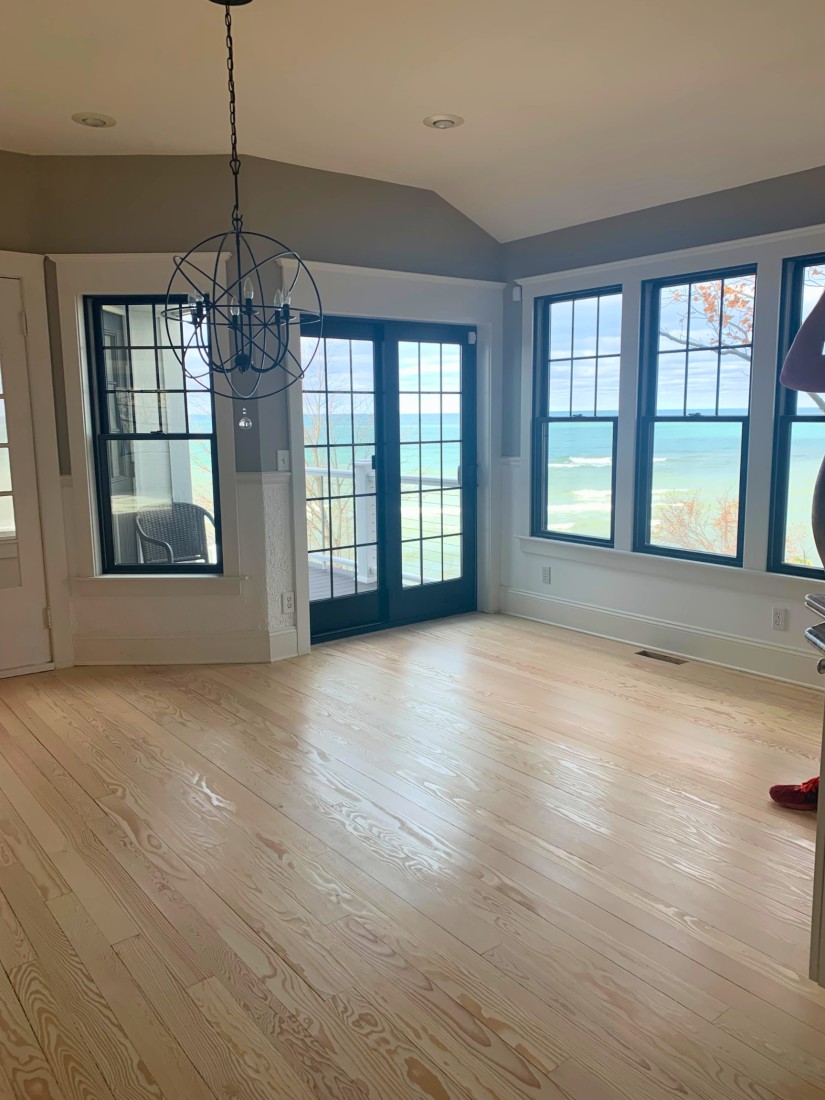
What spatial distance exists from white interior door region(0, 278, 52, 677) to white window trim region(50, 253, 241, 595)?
0.71 feet

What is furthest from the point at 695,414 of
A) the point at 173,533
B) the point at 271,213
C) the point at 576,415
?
the point at 173,533

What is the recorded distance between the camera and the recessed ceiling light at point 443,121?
A: 3.94m

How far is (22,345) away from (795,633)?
175 inches

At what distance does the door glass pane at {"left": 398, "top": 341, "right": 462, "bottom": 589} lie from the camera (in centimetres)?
546

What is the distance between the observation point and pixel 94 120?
3.89m

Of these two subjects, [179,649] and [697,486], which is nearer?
[697,486]

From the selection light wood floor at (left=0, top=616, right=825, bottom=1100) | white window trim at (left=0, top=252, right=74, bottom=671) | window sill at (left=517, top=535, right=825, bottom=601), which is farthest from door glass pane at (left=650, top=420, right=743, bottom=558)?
white window trim at (left=0, top=252, right=74, bottom=671)

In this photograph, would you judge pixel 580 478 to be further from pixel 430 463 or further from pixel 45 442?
pixel 45 442

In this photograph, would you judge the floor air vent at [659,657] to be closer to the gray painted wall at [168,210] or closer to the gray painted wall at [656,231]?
the gray painted wall at [656,231]

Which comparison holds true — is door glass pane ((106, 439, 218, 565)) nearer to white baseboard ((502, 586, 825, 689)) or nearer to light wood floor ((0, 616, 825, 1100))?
light wood floor ((0, 616, 825, 1100))

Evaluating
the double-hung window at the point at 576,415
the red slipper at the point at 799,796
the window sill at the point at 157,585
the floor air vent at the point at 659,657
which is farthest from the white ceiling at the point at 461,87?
the red slipper at the point at 799,796

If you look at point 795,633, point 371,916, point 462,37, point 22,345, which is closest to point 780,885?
point 371,916

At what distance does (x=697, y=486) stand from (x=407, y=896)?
3.15 m

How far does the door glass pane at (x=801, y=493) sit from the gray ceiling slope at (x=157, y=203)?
278 centimetres
